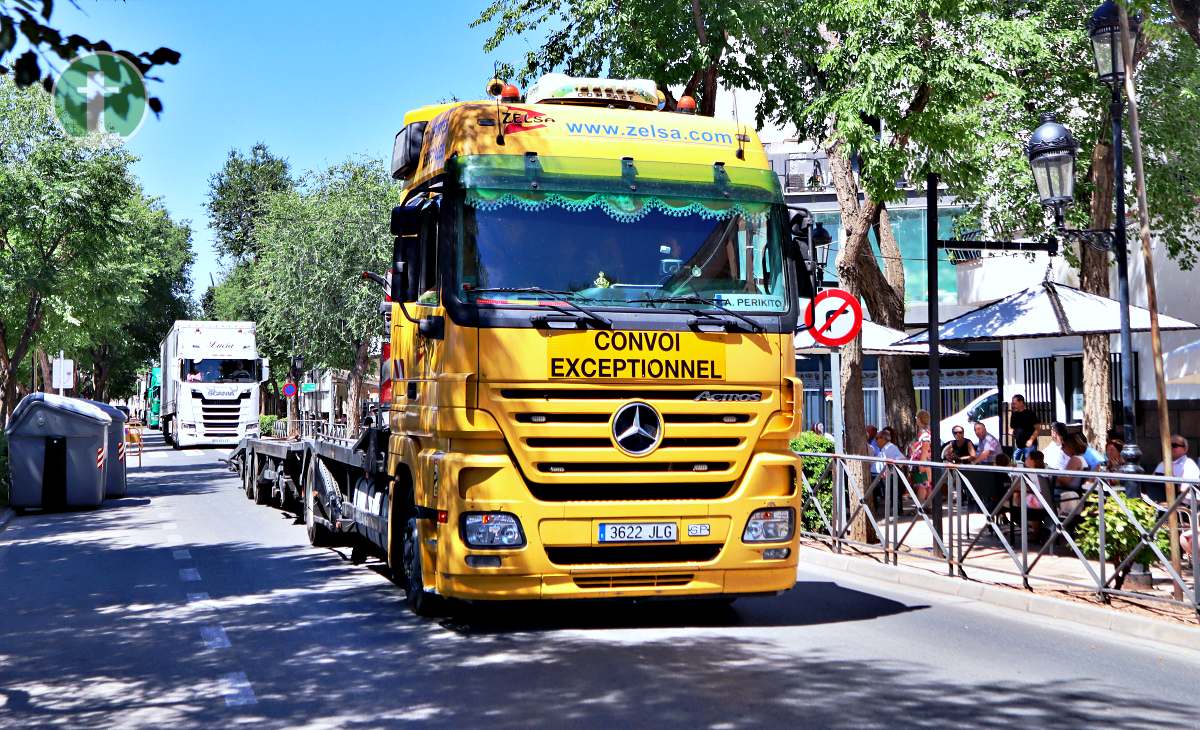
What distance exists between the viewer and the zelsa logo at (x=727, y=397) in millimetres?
8578

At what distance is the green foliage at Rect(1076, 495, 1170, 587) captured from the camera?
9.99 meters

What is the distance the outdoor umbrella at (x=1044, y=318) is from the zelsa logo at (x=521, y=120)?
22.8 ft

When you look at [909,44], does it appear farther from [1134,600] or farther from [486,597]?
[486,597]

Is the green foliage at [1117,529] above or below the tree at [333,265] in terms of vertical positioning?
below

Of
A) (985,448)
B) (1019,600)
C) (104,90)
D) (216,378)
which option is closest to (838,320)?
(1019,600)

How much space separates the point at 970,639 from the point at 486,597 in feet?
10.7

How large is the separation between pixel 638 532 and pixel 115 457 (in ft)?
59.0

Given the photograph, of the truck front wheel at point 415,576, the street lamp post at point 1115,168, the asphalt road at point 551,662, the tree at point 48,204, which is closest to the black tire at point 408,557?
the truck front wheel at point 415,576

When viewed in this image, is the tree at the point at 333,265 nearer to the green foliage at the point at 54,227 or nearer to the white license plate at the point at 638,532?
the green foliage at the point at 54,227

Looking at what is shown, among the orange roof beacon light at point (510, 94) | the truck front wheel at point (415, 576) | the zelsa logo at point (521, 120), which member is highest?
the orange roof beacon light at point (510, 94)

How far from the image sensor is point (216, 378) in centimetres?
4559

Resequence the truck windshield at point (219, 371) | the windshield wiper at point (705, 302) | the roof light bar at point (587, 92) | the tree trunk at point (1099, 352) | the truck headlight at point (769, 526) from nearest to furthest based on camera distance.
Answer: the windshield wiper at point (705, 302) < the truck headlight at point (769, 526) < the roof light bar at point (587, 92) < the tree trunk at point (1099, 352) < the truck windshield at point (219, 371)

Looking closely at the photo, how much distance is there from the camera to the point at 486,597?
8.38m

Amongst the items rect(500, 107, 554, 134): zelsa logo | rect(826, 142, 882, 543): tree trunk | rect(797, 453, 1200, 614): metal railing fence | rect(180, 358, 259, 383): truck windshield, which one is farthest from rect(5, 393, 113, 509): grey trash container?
rect(180, 358, 259, 383): truck windshield
